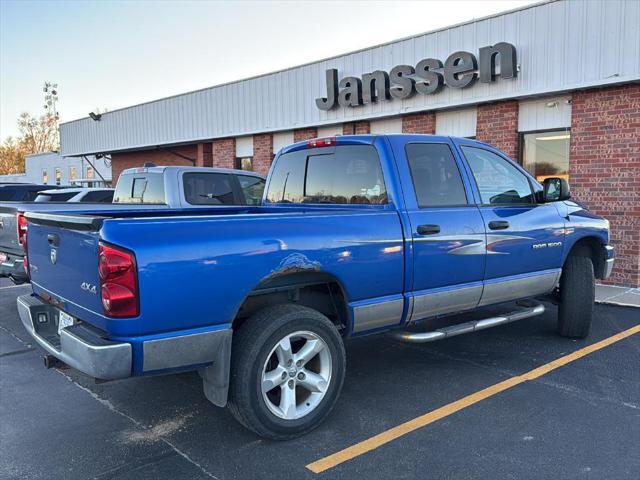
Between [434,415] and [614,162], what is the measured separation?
22.2 ft

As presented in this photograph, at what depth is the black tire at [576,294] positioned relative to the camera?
5.67 m

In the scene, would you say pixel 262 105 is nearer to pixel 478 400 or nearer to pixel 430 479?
pixel 478 400

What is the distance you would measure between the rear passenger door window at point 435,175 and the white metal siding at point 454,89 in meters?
5.31

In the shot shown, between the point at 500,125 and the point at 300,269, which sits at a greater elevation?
the point at 500,125

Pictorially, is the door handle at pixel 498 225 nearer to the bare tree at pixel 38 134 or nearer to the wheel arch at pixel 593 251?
the wheel arch at pixel 593 251

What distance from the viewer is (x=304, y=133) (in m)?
14.2

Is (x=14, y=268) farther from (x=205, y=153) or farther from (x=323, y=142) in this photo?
(x=205, y=153)

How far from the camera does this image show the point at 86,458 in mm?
3457

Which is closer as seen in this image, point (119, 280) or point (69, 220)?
point (119, 280)

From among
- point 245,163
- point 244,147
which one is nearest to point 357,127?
point 244,147

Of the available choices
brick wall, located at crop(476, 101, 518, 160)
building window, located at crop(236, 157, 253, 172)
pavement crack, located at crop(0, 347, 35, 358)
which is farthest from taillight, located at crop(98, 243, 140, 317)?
building window, located at crop(236, 157, 253, 172)

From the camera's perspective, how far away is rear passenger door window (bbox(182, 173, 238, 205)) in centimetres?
771

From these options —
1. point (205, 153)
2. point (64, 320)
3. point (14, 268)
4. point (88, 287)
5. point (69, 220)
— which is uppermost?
point (205, 153)

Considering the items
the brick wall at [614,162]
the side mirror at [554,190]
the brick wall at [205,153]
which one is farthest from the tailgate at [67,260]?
the brick wall at [205,153]
